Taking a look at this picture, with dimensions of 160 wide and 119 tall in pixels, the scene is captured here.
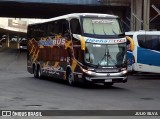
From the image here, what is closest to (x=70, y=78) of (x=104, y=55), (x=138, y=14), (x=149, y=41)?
(x=104, y=55)

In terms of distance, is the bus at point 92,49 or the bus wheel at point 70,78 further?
the bus wheel at point 70,78

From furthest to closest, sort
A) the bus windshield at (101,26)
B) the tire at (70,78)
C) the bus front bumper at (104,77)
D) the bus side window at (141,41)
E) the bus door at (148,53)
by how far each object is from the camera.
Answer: the bus side window at (141,41) < the bus door at (148,53) < the tire at (70,78) < the bus windshield at (101,26) < the bus front bumper at (104,77)

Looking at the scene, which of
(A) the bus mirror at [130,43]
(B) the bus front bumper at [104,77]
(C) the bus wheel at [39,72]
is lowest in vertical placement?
(C) the bus wheel at [39,72]

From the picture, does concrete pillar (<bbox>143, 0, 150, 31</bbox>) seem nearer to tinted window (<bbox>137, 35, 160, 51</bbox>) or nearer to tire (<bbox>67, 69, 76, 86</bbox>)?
tinted window (<bbox>137, 35, 160, 51</bbox>)

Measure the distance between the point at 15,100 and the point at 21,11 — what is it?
1790 inches

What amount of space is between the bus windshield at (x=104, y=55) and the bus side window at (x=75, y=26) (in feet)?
2.96

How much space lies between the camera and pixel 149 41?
1089 inches

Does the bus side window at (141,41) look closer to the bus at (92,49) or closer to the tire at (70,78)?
the bus at (92,49)

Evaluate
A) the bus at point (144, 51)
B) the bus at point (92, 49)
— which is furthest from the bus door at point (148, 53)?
the bus at point (92, 49)

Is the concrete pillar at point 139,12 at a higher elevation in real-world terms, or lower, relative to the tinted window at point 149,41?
higher

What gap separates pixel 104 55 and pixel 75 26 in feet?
6.45

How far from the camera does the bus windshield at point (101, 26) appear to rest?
20875 millimetres

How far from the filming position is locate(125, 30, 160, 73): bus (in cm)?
2725

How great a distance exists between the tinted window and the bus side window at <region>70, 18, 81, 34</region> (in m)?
7.27
